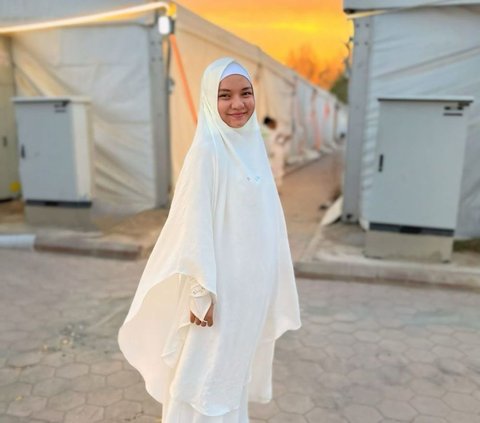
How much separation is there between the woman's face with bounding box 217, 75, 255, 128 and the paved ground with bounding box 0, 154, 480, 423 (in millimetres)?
1655

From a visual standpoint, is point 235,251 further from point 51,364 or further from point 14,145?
point 14,145

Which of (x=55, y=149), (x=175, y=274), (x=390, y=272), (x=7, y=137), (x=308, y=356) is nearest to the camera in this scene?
(x=175, y=274)

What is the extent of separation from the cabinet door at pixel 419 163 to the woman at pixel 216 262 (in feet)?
10.0

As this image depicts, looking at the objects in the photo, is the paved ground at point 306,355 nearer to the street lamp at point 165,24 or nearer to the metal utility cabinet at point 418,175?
the metal utility cabinet at point 418,175

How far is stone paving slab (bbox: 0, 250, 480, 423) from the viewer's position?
2.66 metres

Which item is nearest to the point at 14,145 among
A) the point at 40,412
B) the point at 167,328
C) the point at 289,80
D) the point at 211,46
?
the point at 211,46

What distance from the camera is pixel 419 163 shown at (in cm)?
470

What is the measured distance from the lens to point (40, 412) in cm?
262

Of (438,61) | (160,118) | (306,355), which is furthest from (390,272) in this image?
(160,118)

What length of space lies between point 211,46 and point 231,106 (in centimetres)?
684

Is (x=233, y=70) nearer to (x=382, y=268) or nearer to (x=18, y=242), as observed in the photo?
(x=382, y=268)

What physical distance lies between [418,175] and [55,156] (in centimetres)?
416

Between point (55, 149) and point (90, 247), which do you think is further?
point (55, 149)

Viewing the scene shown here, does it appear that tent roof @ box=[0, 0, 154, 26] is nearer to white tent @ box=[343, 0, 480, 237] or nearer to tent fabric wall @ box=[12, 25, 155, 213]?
→ tent fabric wall @ box=[12, 25, 155, 213]
